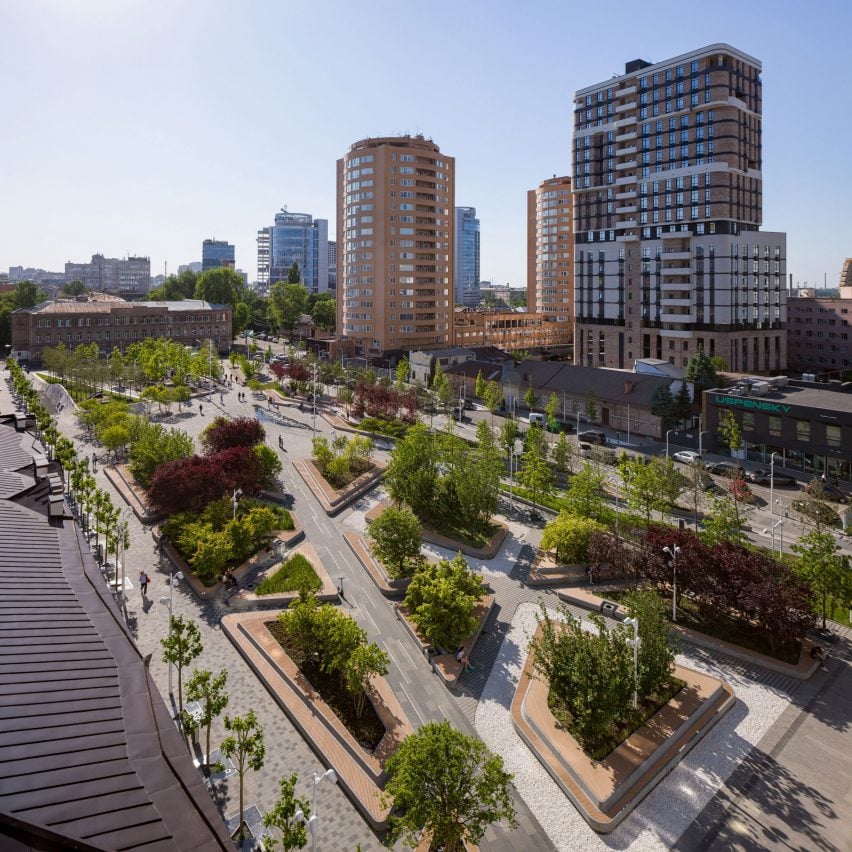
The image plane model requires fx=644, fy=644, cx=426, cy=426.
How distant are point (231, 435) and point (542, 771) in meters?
33.4

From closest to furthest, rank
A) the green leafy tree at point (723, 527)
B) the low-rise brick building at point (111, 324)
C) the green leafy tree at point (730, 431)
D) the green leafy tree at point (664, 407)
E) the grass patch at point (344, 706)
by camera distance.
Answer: the grass patch at point (344, 706)
the green leafy tree at point (723, 527)
the green leafy tree at point (730, 431)
the green leafy tree at point (664, 407)
the low-rise brick building at point (111, 324)

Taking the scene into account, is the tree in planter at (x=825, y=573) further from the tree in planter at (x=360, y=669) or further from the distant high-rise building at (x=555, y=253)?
the distant high-rise building at (x=555, y=253)

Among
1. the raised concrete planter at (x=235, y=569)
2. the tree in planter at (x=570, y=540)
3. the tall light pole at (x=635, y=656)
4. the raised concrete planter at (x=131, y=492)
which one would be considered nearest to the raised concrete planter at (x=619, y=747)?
the tall light pole at (x=635, y=656)

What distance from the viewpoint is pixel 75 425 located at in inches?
2511

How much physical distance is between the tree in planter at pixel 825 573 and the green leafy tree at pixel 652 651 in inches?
331

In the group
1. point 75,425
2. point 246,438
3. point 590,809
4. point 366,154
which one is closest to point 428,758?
point 590,809

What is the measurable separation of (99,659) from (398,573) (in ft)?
60.7

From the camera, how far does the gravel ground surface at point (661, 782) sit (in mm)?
18453

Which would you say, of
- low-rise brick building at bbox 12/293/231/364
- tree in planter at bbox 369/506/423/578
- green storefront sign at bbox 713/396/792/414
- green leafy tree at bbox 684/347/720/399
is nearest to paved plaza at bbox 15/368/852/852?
tree in planter at bbox 369/506/423/578

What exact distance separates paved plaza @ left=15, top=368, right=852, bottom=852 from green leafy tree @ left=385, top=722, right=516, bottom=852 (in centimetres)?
227

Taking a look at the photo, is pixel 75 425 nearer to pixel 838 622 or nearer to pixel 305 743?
pixel 305 743

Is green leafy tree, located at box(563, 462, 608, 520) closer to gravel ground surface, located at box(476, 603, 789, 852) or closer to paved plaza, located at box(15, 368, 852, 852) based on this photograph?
paved plaza, located at box(15, 368, 852, 852)

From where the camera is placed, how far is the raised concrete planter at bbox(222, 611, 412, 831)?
64.1ft

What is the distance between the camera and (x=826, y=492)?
44.9 m
